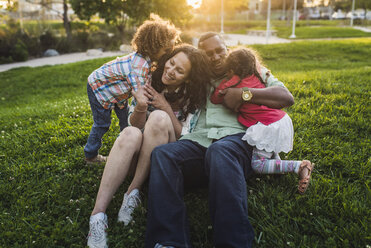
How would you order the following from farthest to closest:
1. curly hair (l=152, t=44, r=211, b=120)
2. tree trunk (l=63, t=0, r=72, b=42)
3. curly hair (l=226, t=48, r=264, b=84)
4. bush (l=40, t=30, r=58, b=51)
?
tree trunk (l=63, t=0, r=72, b=42), bush (l=40, t=30, r=58, b=51), curly hair (l=152, t=44, r=211, b=120), curly hair (l=226, t=48, r=264, b=84)

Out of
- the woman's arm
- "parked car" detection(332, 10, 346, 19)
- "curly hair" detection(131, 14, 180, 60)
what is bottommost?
the woman's arm

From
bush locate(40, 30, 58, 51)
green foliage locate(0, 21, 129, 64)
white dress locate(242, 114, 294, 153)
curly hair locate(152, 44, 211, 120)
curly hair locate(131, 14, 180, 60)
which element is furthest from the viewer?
bush locate(40, 30, 58, 51)

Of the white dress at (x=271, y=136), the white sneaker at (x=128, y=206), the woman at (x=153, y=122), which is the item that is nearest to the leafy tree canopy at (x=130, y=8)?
the woman at (x=153, y=122)

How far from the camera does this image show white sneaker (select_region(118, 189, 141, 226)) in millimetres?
2414

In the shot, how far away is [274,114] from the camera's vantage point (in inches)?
106

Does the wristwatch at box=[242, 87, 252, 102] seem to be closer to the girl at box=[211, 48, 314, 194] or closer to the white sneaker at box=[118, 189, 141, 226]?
the girl at box=[211, 48, 314, 194]

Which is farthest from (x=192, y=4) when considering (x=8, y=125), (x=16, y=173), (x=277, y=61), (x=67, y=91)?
(x=16, y=173)

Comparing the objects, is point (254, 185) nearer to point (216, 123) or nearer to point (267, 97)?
point (216, 123)

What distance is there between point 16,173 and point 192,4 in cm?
1916

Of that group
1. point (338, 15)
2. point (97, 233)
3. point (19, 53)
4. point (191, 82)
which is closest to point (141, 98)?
point (191, 82)

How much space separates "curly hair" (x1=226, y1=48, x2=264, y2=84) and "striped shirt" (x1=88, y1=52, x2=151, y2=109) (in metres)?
0.83

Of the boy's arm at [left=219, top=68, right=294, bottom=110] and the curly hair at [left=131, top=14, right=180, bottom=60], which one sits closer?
the boy's arm at [left=219, top=68, right=294, bottom=110]

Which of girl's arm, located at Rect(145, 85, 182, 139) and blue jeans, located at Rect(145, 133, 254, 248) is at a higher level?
girl's arm, located at Rect(145, 85, 182, 139)

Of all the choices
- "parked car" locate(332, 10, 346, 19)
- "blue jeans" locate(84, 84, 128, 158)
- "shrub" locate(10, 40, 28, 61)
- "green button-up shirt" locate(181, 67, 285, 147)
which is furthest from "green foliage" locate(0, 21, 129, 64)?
"parked car" locate(332, 10, 346, 19)
